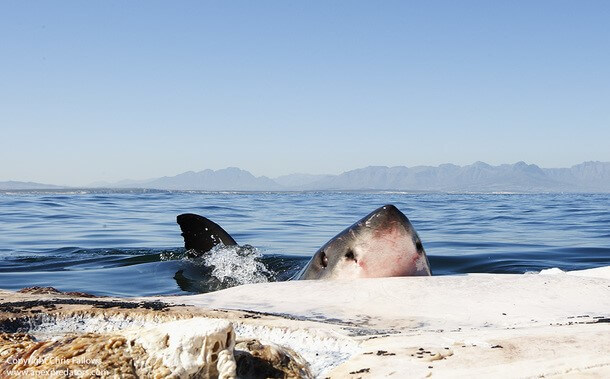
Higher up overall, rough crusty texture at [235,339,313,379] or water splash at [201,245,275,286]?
rough crusty texture at [235,339,313,379]

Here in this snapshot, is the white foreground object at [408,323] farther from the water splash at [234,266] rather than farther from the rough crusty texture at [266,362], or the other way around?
the water splash at [234,266]

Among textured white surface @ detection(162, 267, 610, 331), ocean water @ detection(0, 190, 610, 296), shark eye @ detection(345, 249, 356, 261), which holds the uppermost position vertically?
shark eye @ detection(345, 249, 356, 261)

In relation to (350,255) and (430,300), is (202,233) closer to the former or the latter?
(350,255)

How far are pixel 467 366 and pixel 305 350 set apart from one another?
65 centimetres

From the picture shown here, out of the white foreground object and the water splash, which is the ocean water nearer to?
the water splash

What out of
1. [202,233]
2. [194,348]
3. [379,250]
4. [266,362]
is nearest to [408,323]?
[266,362]

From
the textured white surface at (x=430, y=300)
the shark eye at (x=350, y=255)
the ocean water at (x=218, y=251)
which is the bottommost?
the ocean water at (x=218, y=251)

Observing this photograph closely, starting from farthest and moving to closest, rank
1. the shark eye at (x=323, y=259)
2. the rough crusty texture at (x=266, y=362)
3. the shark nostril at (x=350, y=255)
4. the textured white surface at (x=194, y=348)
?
the shark eye at (x=323, y=259) → the shark nostril at (x=350, y=255) → the rough crusty texture at (x=266, y=362) → the textured white surface at (x=194, y=348)

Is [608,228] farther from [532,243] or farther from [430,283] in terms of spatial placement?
[430,283]

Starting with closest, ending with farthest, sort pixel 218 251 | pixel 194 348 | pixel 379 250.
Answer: pixel 194 348
pixel 379 250
pixel 218 251

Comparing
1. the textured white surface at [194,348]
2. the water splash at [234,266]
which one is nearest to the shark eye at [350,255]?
the textured white surface at [194,348]

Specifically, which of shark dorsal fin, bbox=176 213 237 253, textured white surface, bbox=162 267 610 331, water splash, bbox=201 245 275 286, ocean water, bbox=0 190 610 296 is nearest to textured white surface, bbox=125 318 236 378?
textured white surface, bbox=162 267 610 331

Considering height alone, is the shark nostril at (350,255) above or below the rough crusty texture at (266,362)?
Answer: above

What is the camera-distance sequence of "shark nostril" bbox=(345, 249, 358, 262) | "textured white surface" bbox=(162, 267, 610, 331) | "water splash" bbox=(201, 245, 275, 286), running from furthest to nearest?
"water splash" bbox=(201, 245, 275, 286), "shark nostril" bbox=(345, 249, 358, 262), "textured white surface" bbox=(162, 267, 610, 331)
